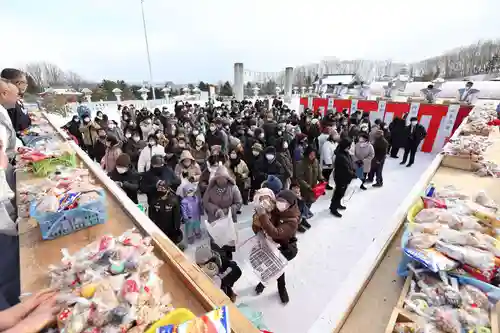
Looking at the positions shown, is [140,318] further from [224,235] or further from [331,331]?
[224,235]

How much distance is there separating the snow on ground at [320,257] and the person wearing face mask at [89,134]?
202 inches

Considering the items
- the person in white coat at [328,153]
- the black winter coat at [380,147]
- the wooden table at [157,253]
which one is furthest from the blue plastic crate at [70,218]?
the black winter coat at [380,147]

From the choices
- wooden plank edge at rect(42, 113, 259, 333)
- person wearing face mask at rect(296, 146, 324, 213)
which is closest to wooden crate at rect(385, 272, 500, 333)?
wooden plank edge at rect(42, 113, 259, 333)

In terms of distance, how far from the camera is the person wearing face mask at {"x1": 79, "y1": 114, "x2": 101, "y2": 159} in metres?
6.87

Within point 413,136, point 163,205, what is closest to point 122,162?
point 163,205

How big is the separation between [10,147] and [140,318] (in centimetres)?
362

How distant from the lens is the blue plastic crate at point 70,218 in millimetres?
1699

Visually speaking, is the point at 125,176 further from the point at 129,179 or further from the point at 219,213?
the point at 219,213

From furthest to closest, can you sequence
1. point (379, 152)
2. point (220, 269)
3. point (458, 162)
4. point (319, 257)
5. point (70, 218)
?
point (379, 152) → point (458, 162) → point (319, 257) → point (220, 269) → point (70, 218)

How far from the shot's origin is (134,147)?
210 inches

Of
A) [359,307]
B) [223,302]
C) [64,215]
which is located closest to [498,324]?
[359,307]

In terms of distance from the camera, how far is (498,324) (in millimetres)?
1404

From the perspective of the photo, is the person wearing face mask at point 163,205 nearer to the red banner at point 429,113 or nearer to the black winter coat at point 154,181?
the black winter coat at point 154,181

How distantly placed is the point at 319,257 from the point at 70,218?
3484 millimetres
